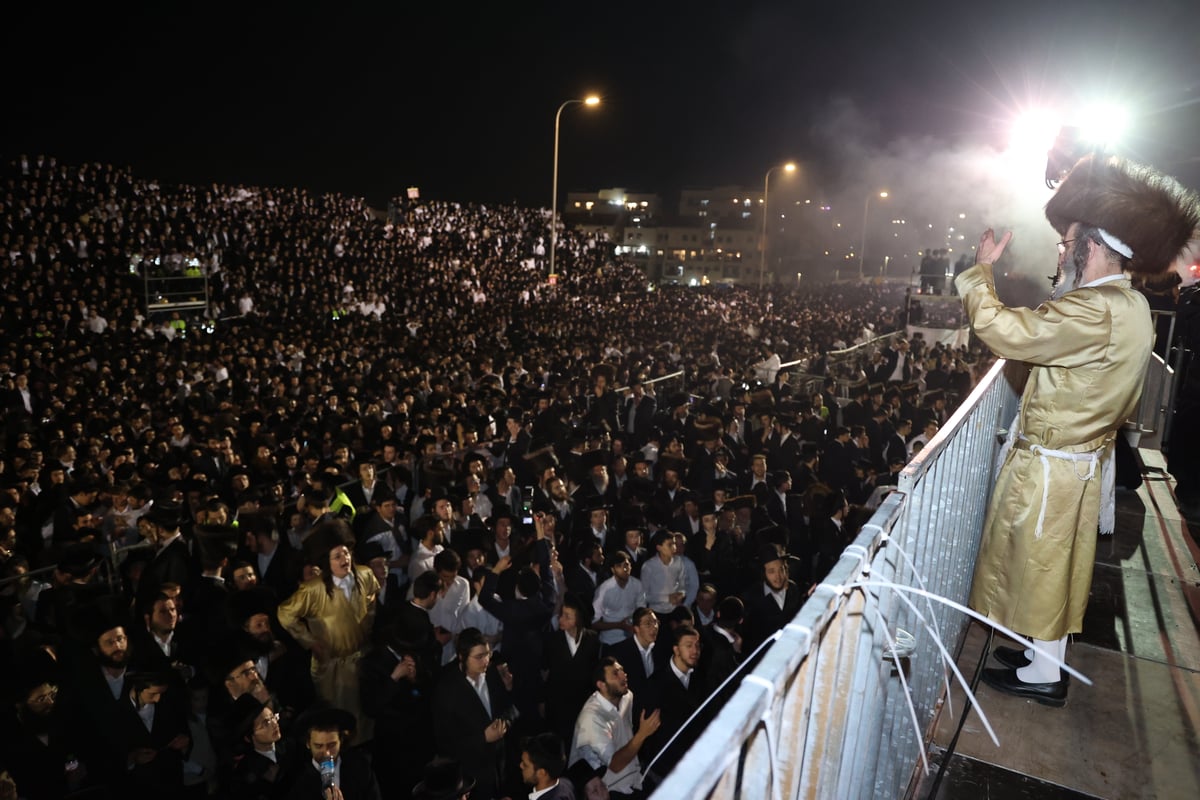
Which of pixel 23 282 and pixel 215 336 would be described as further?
pixel 215 336

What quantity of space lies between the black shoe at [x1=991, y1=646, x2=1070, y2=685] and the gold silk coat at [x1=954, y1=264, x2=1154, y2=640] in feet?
0.83

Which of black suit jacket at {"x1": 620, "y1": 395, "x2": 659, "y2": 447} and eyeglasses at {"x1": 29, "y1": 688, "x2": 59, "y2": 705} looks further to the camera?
black suit jacket at {"x1": 620, "y1": 395, "x2": 659, "y2": 447}

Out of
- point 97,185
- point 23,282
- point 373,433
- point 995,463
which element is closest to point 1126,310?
point 995,463

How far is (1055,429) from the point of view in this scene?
272cm

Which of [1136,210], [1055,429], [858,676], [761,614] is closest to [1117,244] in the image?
[1136,210]

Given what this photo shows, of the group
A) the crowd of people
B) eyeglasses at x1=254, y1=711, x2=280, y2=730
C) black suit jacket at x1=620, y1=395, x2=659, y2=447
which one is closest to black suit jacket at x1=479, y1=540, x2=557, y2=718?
the crowd of people

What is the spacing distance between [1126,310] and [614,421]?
861 centimetres

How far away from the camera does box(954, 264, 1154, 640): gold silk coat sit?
8.34 ft

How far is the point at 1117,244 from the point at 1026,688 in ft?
5.13

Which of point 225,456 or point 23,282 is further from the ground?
point 23,282

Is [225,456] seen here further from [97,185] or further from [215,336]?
[97,185]

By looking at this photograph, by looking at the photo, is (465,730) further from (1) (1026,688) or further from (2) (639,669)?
(1) (1026,688)

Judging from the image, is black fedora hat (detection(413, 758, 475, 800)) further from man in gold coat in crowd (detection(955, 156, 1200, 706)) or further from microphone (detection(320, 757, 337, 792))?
man in gold coat in crowd (detection(955, 156, 1200, 706))

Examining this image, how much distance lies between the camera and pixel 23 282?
13688 mm
